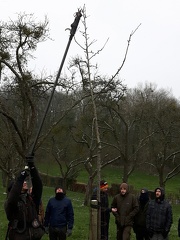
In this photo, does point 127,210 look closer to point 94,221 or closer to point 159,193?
point 159,193

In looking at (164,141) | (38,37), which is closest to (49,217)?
(38,37)

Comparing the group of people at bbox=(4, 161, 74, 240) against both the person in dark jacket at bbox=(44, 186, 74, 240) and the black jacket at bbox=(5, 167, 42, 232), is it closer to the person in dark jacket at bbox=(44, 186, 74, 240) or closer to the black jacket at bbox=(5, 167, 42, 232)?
the black jacket at bbox=(5, 167, 42, 232)

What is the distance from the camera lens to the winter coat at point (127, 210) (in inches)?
439

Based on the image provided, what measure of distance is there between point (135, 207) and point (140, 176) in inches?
2173

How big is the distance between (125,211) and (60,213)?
1.85 m

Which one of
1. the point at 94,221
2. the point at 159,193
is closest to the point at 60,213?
the point at 94,221

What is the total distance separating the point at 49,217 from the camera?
1034 cm

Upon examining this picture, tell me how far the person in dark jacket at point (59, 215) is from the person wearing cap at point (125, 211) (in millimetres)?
1486

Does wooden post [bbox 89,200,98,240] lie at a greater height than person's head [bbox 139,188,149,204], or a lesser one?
lesser

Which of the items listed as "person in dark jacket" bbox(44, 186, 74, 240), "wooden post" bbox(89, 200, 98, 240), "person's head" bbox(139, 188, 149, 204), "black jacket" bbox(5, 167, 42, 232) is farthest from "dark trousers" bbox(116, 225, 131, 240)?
"black jacket" bbox(5, 167, 42, 232)

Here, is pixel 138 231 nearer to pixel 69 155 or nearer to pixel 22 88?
pixel 22 88

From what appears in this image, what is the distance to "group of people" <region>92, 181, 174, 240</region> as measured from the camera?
1044 cm

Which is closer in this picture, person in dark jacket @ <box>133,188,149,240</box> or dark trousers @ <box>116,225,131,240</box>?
dark trousers @ <box>116,225,131,240</box>

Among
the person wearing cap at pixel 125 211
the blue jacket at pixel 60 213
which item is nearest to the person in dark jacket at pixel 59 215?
the blue jacket at pixel 60 213
